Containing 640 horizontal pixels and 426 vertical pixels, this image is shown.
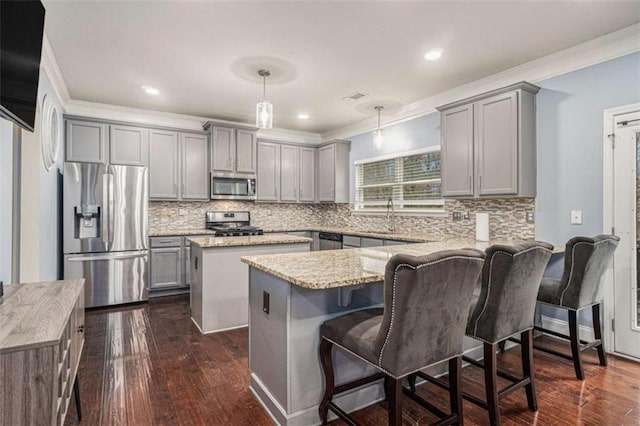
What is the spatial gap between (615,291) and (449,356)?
2.26 metres

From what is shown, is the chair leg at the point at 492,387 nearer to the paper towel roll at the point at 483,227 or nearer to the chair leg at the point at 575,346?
the chair leg at the point at 575,346

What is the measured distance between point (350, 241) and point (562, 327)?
103 inches

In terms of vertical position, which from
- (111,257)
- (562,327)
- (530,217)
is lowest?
(562,327)

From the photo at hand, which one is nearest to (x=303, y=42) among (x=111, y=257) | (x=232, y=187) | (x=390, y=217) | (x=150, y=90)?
(x=150, y=90)

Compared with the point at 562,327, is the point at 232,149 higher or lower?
higher

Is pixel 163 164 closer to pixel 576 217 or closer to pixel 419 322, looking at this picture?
pixel 419 322

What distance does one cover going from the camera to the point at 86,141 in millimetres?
4559

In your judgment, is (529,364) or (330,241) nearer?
(529,364)

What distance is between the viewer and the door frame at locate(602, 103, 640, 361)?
2.89m

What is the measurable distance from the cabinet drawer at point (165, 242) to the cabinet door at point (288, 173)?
1.91m

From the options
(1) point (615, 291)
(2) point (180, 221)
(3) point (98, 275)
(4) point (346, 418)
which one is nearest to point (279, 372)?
(4) point (346, 418)

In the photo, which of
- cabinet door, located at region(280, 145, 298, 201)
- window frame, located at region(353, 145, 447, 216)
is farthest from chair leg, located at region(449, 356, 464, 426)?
cabinet door, located at region(280, 145, 298, 201)

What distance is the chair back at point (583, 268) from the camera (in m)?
2.42

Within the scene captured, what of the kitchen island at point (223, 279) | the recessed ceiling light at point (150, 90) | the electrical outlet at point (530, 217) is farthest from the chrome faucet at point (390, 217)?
the recessed ceiling light at point (150, 90)
